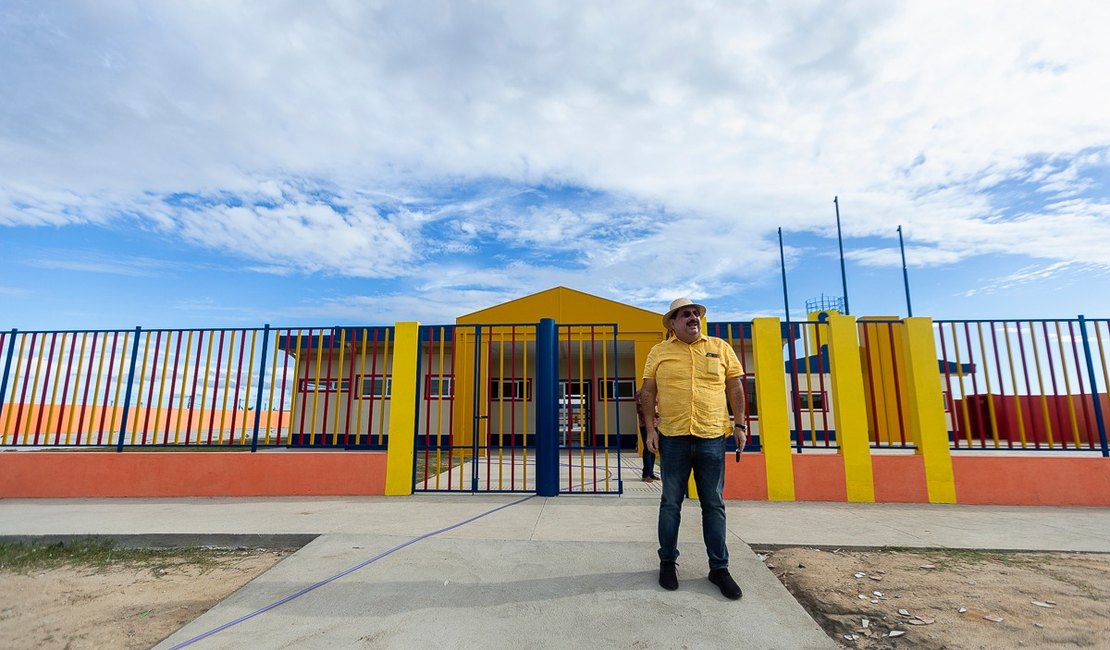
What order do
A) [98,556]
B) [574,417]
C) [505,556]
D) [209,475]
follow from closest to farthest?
1. [505,556]
2. [98,556]
3. [209,475]
4. [574,417]

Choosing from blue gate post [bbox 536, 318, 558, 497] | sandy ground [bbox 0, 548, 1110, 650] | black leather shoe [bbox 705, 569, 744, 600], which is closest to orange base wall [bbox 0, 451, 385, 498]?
blue gate post [bbox 536, 318, 558, 497]

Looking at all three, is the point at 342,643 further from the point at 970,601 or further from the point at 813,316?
the point at 813,316

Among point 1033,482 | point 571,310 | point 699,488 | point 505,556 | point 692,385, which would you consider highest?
point 571,310

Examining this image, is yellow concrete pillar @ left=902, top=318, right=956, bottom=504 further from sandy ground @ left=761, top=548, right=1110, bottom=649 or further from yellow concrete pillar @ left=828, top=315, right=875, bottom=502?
→ sandy ground @ left=761, top=548, right=1110, bottom=649

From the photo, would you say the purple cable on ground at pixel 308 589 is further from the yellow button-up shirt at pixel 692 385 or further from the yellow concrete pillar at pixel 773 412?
the yellow concrete pillar at pixel 773 412

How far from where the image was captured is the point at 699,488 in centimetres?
315

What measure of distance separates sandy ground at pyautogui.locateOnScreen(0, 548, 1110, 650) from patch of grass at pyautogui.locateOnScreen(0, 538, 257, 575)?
9 centimetres

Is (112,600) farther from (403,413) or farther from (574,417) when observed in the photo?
(574,417)

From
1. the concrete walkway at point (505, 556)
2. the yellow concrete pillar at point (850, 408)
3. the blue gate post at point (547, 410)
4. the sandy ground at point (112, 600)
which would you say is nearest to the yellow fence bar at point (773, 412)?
the concrete walkway at point (505, 556)

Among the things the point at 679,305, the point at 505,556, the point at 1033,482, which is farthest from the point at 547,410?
the point at 1033,482

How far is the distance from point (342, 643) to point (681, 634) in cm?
166

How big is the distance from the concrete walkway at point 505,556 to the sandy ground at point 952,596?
0.70ft

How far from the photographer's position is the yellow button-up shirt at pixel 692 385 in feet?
10.2

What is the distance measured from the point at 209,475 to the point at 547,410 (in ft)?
14.6
